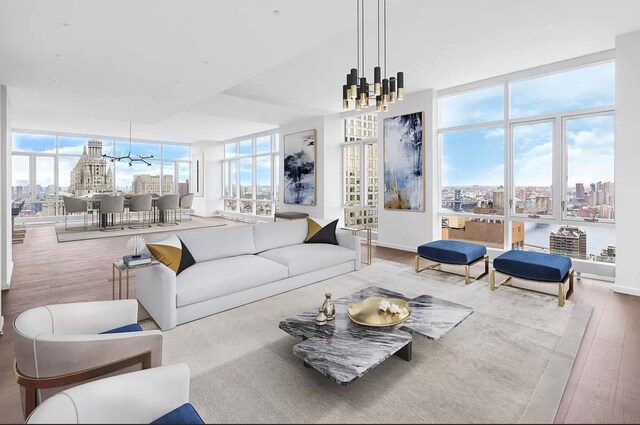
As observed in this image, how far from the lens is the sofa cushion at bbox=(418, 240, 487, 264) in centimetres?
397

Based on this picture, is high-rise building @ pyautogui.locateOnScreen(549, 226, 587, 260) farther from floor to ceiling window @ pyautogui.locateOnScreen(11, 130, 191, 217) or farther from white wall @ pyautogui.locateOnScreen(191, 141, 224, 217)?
floor to ceiling window @ pyautogui.locateOnScreen(11, 130, 191, 217)

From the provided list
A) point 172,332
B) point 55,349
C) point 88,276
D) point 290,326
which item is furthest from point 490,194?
point 88,276

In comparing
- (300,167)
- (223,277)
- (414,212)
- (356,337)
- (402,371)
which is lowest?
(402,371)

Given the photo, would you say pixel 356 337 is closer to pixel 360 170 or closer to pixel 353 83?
pixel 353 83

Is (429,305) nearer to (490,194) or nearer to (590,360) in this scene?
(590,360)

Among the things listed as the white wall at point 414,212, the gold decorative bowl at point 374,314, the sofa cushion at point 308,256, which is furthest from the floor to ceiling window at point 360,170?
the gold decorative bowl at point 374,314

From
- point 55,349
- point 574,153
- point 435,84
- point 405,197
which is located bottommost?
point 55,349

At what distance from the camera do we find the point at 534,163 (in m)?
4.68

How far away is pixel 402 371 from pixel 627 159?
3541mm

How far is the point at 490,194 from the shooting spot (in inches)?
202

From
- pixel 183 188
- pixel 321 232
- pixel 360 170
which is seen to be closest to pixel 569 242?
pixel 321 232

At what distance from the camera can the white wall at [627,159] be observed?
3449 millimetres

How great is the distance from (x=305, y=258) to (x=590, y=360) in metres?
2.58

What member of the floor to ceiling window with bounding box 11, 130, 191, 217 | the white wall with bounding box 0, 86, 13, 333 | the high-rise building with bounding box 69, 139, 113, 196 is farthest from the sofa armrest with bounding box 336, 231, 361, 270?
the high-rise building with bounding box 69, 139, 113, 196
